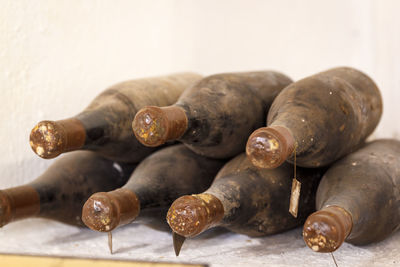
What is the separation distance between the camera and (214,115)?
34.5 inches

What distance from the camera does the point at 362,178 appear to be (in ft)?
2.73

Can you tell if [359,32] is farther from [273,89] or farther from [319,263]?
[319,263]

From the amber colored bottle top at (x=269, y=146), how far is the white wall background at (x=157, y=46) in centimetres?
67

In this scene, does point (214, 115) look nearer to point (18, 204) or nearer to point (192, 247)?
point (192, 247)

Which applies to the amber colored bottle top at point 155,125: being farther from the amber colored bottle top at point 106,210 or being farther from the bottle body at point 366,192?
the bottle body at point 366,192

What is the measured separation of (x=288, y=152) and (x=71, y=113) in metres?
0.73

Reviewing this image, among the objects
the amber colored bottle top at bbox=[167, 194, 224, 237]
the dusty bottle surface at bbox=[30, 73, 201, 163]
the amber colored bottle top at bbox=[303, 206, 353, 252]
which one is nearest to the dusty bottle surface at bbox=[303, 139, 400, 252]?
the amber colored bottle top at bbox=[303, 206, 353, 252]

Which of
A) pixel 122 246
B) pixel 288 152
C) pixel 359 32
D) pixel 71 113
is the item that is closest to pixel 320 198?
pixel 288 152

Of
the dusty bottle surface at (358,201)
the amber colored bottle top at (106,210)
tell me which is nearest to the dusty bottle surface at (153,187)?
the amber colored bottle top at (106,210)

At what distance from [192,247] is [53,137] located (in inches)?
12.7

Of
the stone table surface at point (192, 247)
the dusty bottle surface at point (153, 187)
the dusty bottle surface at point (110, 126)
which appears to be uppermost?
the dusty bottle surface at point (110, 126)

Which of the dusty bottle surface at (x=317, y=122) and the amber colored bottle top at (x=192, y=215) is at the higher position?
the dusty bottle surface at (x=317, y=122)

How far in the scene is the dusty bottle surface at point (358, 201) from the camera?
0.67 meters

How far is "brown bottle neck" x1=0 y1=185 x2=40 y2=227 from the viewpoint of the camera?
918 mm
